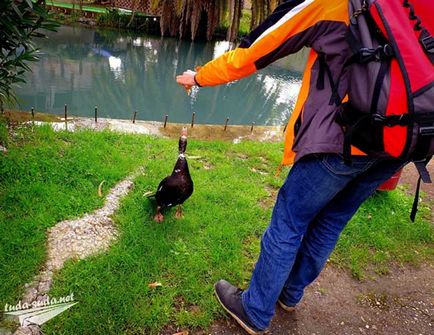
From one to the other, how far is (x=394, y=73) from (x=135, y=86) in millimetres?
8778

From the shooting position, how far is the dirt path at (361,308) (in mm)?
A: 2260

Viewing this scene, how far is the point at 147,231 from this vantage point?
9.09 feet

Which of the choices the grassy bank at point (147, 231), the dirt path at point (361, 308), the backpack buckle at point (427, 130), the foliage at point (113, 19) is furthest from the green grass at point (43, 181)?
the foliage at point (113, 19)

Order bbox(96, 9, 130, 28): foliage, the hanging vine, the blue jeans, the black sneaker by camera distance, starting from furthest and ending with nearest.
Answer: bbox(96, 9, 130, 28): foliage
the hanging vine
the black sneaker
the blue jeans

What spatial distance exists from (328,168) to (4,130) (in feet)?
10.6

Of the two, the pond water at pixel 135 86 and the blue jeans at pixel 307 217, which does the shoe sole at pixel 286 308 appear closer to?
the blue jeans at pixel 307 217

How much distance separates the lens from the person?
1508 mm

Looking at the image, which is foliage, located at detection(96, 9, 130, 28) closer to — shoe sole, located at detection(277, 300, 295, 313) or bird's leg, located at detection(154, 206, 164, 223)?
bird's leg, located at detection(154, 206, 164, 223)

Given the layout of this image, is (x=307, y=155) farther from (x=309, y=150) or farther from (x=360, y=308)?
(x=360, y=308)

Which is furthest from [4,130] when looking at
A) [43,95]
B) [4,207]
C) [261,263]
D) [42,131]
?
[43,95]

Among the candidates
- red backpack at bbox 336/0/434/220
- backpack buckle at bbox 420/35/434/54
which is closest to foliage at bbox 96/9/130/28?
red backpack at bbox 336/0/434/220

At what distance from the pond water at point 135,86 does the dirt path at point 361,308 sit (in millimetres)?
4826

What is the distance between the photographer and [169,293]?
7.51 ft

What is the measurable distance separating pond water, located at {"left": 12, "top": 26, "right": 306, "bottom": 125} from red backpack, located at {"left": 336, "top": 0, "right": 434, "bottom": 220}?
523 centimetres
